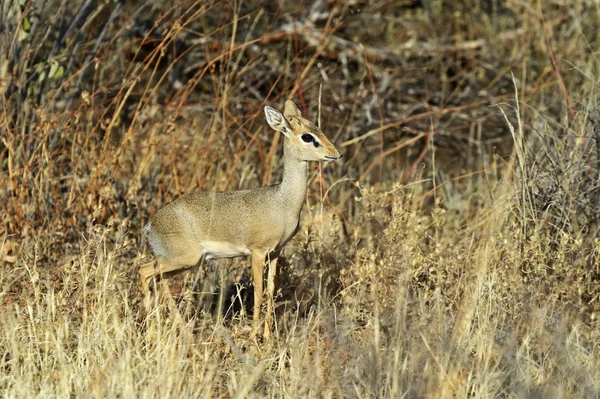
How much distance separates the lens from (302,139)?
14.8 ft

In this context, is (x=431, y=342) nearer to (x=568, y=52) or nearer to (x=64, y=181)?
(x=64, y=181)

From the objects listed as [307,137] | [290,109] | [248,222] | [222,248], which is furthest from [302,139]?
[222,248]

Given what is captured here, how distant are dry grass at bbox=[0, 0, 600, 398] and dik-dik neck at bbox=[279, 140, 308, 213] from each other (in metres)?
0.44

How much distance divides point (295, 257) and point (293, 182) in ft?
3.44

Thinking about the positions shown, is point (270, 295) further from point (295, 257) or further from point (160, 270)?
point (295, 257)

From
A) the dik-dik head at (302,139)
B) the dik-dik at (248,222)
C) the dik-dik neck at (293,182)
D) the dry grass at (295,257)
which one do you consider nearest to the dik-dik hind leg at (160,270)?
the dik-dik at (248,222)

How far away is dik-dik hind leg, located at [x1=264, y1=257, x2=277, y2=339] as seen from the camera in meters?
4.36

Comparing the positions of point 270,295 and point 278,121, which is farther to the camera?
point 278,121

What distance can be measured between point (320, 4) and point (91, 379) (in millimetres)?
4767

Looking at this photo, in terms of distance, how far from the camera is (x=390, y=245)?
4699mm

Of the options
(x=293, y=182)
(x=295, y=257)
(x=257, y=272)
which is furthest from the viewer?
(x=295, y=257)

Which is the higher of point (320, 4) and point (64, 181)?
point (320, 4)

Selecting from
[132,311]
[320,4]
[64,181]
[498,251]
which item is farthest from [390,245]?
[320,4]

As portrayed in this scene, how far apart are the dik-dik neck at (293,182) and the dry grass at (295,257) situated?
44 centimetres
